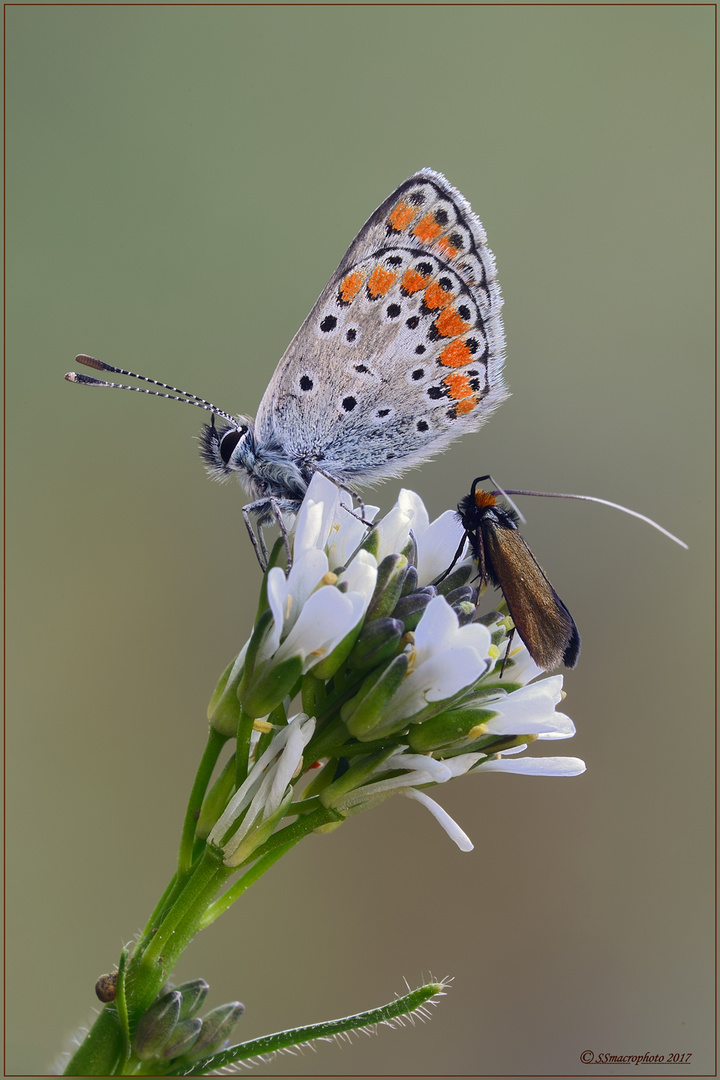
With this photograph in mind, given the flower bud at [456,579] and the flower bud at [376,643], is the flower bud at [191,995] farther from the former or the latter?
the flower bud at [456,579]

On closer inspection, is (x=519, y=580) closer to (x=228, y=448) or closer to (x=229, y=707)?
(x=229, y=707)

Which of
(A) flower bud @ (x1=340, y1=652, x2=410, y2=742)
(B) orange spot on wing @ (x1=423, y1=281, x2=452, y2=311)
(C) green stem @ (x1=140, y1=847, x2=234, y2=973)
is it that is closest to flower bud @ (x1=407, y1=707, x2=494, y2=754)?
(A) flower bud @ (x1=340, y1=652, x2=410, y2=742)

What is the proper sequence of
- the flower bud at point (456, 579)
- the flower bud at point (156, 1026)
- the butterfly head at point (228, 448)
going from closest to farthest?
the flower bud at point (156, 1026)
the flower bud at point (456, 579)
the butterfly head at point (228, 448)

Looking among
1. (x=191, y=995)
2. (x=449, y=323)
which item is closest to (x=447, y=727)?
(x=191, y=995)

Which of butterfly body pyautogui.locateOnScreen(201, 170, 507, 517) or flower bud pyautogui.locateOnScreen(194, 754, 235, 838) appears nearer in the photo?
flower bud pyautogui.locateOnScreen(194, 754, 235, 838)

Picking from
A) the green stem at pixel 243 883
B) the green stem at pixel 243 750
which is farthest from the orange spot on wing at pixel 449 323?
the green stem at pixel 243 883

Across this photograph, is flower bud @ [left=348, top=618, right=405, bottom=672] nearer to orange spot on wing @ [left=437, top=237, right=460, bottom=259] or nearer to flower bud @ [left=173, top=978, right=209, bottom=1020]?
flower bud @ [left=173, top=978, right=209, bottom=1020]
